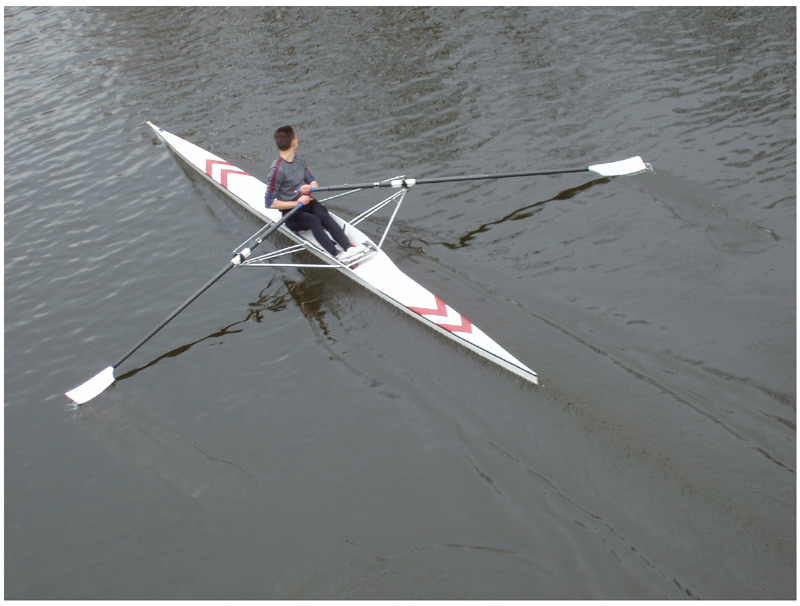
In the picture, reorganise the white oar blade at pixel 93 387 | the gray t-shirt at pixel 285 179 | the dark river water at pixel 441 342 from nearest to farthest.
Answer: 1. the dark river water at pixel 441 342
2. the white oar blade at pixel 93 387
3. the gray t-shirt at pixel 285 179

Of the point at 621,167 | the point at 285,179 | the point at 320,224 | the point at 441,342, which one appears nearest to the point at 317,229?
the point at 320,224

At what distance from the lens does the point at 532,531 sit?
6.30m

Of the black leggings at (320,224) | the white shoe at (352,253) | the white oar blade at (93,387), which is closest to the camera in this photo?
the white oar blade at (93,387)

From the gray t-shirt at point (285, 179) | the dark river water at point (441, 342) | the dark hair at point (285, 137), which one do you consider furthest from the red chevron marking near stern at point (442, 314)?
the dark hair at point (285, 137)

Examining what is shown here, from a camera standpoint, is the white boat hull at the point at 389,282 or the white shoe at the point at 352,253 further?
the white shoe at the point at 352,253

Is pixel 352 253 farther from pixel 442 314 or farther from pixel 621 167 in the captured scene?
pixel 621 167

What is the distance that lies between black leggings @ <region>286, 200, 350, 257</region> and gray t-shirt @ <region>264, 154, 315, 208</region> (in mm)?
282

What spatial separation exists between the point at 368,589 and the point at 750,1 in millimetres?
17135

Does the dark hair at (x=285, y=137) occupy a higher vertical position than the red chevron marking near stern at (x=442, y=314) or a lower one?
higher

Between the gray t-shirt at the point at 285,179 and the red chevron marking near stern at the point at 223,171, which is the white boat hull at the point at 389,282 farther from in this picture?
the gray t-shirt at the point at 285,179

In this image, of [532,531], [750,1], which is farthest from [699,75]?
[532,531]

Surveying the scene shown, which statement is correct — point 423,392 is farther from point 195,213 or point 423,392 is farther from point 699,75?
point 699,75

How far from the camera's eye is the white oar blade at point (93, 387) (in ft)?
29.0

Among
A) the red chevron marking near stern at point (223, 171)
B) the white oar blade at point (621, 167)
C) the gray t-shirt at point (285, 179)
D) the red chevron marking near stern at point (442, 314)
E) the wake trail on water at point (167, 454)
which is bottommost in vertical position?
the wake trail on water at point (167, 454)
